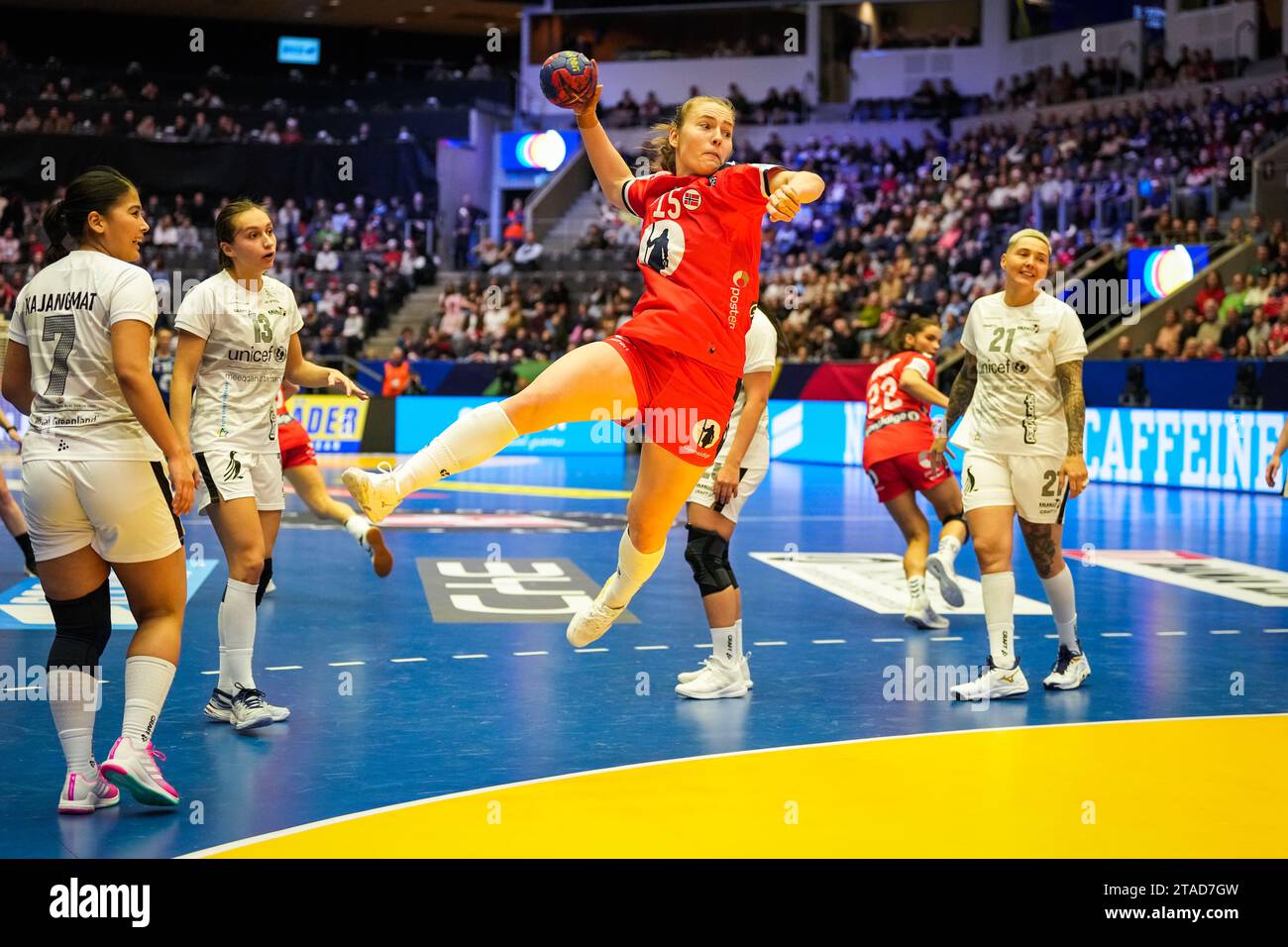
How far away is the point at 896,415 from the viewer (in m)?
9.09

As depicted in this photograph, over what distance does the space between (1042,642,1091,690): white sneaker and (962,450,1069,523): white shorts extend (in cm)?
65

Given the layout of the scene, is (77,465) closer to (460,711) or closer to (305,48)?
(460,711)

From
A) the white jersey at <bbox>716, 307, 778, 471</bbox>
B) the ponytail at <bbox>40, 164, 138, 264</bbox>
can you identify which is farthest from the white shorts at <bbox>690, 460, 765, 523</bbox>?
the ponytail at <bbox>40, 164, 138, 264</bbox>

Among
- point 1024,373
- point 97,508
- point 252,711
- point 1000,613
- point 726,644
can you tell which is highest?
point 1024,373

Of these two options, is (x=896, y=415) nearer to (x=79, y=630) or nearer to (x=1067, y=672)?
(x=1067, y=672)

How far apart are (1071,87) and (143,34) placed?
26.6 meters

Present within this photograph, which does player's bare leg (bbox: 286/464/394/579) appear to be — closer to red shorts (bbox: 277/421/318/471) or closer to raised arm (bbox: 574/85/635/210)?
red shorts (bbox: 277/421/318/471)

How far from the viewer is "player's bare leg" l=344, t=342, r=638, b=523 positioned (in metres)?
4.58

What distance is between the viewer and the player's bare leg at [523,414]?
15.0 feet

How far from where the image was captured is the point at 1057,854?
13.8 feet

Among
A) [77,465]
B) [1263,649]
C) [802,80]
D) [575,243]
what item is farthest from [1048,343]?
[802,80]

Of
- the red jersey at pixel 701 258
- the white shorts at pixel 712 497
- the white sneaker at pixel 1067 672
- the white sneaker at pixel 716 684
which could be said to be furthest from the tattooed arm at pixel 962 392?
the red jersey at pixel 701 258

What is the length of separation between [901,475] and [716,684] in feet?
9.75

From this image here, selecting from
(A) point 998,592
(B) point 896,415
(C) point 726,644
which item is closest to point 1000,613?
(A) point 998,592
